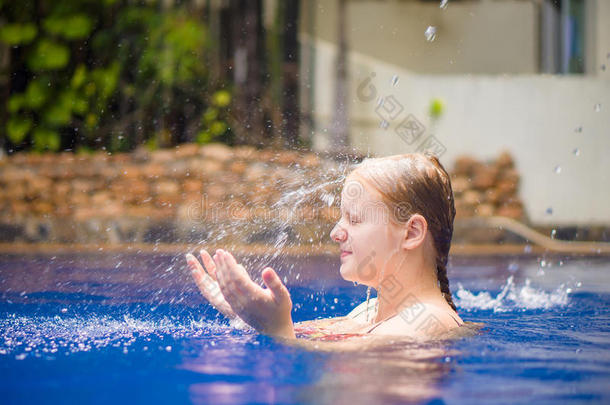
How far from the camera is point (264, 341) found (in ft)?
7.59

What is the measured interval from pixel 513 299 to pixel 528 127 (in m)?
5.07

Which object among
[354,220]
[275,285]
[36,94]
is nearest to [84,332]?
[275,285]

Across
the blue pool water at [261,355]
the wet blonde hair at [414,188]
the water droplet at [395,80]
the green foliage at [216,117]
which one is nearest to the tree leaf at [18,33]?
the green foliage at [216,117]

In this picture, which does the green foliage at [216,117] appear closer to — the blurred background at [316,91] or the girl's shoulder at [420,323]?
the blurred background at [316,91]

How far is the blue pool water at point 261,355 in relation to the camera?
1840mm

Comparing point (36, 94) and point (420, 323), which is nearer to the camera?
point (420, 323)

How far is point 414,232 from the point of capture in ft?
8.23

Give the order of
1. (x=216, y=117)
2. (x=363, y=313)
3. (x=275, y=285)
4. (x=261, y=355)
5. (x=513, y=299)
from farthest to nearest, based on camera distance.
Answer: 1. (x=216, y=117)
2. (x=513, y=299)
3. (x=363, y=313)
4. (x=261, y=355)
5. (x=275, y=285)

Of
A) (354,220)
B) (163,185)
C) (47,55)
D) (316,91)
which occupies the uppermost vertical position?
(47,55)

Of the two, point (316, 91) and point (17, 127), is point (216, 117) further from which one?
point (17, 127)

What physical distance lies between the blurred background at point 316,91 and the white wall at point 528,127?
0.06ft

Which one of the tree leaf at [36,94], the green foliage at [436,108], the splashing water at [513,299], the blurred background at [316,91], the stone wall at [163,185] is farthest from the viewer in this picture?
the tree leaf at [36,94]

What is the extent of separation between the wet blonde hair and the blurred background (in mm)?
5361

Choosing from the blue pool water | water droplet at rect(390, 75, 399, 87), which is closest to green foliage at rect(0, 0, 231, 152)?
water droplet at rect(390, 75, 399, 87)
